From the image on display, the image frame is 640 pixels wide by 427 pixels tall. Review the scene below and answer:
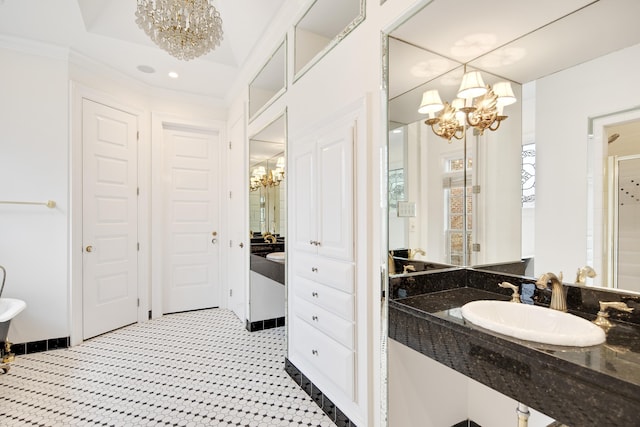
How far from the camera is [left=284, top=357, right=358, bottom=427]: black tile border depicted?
1.82 meters

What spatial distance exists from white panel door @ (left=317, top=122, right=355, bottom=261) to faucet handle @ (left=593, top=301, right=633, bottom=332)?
1028 mm

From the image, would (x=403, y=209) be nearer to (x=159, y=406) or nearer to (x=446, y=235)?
(x=446, y=235)

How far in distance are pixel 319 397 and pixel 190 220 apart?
113 inches

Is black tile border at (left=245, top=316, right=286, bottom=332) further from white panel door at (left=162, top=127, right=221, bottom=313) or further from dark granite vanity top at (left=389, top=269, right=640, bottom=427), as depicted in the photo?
dark granite vanity top at (left=389, top=269, right=640, bottom=427)

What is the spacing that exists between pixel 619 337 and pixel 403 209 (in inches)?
37.7

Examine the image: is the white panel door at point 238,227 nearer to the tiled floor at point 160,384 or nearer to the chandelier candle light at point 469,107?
the tiled floor at point 160,384

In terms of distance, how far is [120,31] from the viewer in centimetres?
280

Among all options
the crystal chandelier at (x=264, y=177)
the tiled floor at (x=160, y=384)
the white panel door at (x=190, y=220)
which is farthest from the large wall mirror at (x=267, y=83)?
the tiled floor at (x=160, y=384)

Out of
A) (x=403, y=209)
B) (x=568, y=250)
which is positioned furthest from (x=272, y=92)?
(x=568, y=250)

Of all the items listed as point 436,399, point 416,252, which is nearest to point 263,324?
point 436,399

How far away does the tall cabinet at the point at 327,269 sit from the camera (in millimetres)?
1699

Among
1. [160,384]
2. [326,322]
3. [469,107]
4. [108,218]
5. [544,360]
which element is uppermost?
[469,107]

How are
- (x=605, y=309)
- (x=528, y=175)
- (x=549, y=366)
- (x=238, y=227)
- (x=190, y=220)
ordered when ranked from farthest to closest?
(x=190, y=220)
(x=238, y=227)
(x=528, y=175)
(x=605, y=309)
(x=549, y=366)

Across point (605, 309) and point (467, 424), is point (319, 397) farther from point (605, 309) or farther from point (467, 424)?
point (605, 309)
